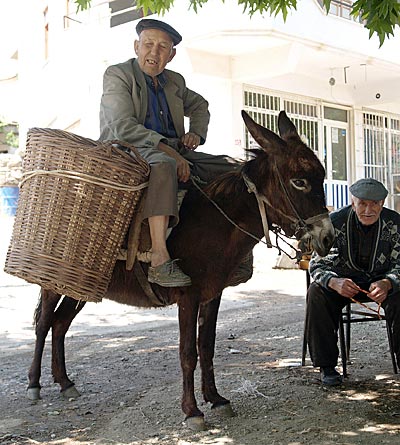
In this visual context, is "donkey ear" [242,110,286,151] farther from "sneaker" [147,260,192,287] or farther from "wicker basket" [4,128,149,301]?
"sneaker" [147,260,192,287]

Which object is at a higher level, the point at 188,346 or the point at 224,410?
the point at 188,346

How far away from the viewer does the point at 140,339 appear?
282 inches

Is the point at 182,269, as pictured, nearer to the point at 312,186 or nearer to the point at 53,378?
the point at 312,186

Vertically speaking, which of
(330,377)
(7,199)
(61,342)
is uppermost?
(7,199)

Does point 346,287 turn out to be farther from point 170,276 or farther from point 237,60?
point 237,60

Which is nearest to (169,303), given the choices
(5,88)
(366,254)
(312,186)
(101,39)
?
(312,186)

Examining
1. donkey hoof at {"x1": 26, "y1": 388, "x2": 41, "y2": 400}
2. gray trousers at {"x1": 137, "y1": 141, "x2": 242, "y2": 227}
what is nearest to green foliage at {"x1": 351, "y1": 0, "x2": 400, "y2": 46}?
gray trousers at {"x1": 137, "y1": 141, "x2": 242, "y2": 227}

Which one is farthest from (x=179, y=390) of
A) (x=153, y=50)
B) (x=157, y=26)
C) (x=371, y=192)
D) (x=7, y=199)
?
(x=7, y=199)

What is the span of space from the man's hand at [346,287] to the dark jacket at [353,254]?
0.18 metres

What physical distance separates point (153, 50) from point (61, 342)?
243 centimetres

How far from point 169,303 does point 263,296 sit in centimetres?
605

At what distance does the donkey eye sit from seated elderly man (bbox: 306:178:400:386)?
1.05 meters

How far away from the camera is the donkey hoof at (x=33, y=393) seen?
4.93 meters

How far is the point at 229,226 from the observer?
4223 mm
